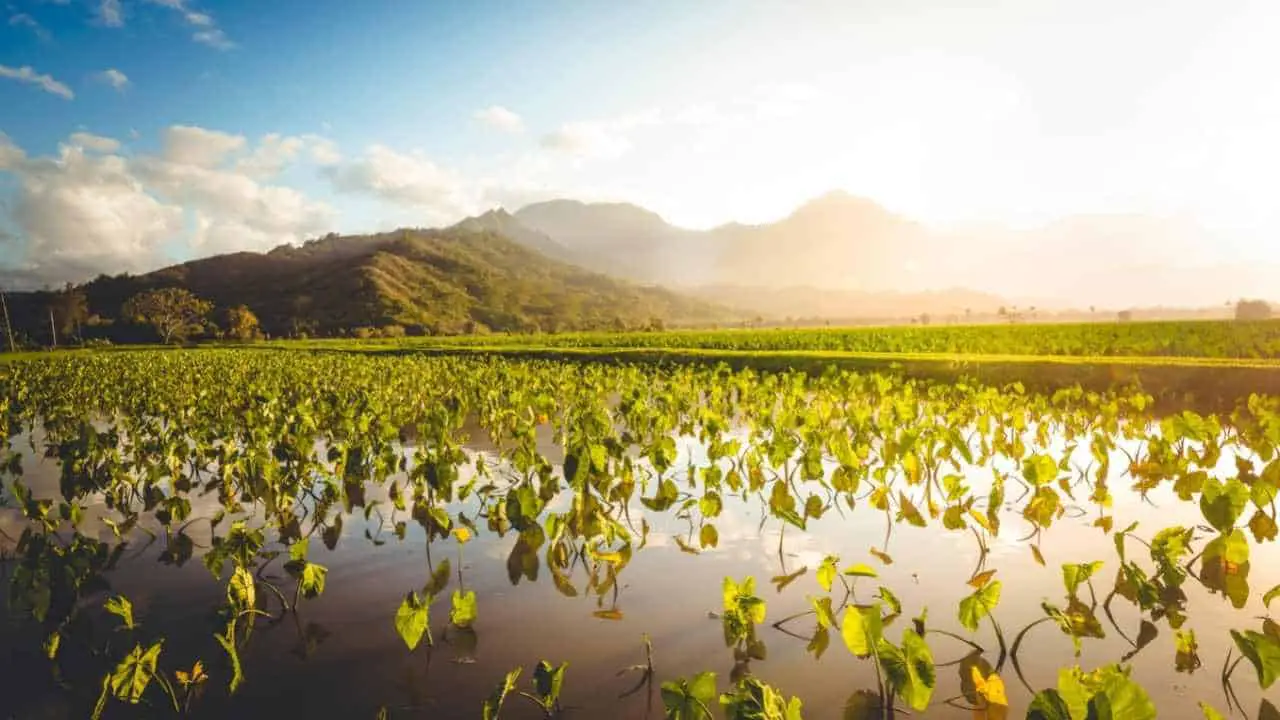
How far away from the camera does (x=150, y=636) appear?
5074mm

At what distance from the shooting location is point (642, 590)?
5871 millimetres

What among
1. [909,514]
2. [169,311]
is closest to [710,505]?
[909,514]

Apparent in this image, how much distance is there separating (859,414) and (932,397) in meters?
6.67

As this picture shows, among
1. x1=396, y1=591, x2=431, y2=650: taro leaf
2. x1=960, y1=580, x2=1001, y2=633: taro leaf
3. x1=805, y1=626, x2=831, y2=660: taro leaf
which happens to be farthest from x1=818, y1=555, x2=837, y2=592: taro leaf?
x1=396, y1=591, x2=431, y2=650: taro leaf

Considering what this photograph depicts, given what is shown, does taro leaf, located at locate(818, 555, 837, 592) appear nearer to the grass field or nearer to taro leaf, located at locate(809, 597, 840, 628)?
taro leaf, located at locate(809, 597, 840, 628)

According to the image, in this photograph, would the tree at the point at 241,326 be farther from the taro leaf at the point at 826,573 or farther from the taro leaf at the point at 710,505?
the taro leaf at the point at 826,573

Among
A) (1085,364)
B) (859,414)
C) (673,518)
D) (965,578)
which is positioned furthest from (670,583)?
(1085,364)

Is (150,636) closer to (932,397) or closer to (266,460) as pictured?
(266,460)

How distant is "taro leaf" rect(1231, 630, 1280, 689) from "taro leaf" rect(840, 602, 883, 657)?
1.82 meters

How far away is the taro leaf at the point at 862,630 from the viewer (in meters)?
3.33

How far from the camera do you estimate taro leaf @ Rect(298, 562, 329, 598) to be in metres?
5.20

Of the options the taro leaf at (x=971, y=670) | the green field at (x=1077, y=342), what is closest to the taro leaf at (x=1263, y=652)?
the taro leaf at (x=971, y=670)

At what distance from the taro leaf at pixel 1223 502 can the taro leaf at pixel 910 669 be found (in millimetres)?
Result: 3897

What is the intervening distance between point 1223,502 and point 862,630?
4.37 meters
